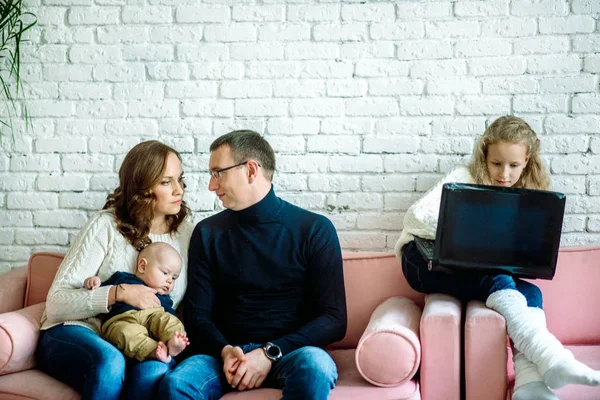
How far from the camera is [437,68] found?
3.02 metres

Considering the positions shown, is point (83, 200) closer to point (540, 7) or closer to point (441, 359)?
point (441, 359)

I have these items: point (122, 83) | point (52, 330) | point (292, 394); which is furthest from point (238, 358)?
point (122, 83)

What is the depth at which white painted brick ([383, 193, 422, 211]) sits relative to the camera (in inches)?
121

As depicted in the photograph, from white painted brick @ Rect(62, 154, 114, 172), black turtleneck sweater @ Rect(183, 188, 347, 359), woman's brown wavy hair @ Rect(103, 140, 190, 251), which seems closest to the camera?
black turtleneck sweater @ Rect(183, 188, 347, 359)

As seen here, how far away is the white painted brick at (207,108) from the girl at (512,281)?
3.09 ft

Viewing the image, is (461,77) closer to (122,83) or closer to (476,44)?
(476,44)

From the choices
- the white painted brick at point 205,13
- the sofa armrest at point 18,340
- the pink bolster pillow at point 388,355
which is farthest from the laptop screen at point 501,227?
the sofa armrest at point 18,340

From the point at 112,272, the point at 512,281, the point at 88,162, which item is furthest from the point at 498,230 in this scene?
the point at 88,162

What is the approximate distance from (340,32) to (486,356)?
1.50m

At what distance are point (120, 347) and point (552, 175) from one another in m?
1.86

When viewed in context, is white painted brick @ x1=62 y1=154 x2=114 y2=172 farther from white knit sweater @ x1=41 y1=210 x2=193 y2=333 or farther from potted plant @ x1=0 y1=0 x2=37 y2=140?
white knit sweater @ x1=41 y1=210 x2=193 y2=333

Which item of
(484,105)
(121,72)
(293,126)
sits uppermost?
(121,72)

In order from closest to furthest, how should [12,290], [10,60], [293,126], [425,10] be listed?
[12,290], [425,10], [293,126], [10,60]

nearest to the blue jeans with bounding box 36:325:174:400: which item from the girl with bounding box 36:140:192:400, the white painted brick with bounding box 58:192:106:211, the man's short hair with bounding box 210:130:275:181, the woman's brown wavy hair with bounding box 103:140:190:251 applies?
the girl with bounding box 36:140:192:400
